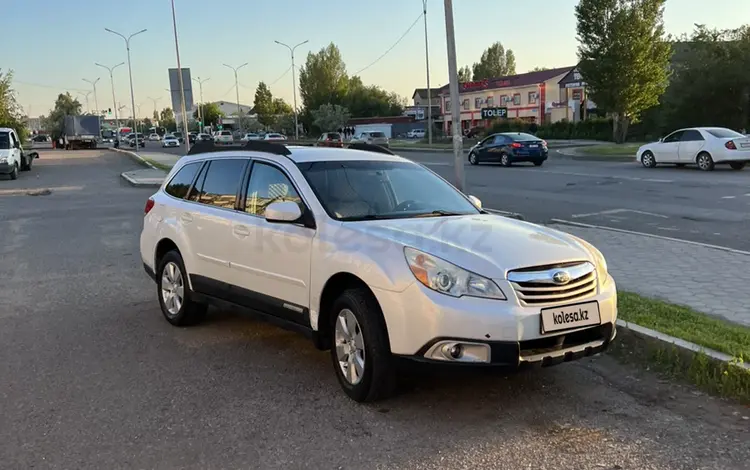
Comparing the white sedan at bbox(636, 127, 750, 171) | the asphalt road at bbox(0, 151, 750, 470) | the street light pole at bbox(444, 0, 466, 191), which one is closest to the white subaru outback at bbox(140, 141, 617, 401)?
the asphalt road at bbox(0, 151, 750, 470)

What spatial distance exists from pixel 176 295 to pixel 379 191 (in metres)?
2.37

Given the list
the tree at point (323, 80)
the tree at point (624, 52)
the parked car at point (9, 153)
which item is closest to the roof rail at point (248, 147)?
the parked car at point (9, 153)

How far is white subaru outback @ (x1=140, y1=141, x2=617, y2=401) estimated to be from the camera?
4.01 meters

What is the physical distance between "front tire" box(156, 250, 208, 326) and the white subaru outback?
0.8 inches

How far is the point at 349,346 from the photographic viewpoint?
14.8 feet

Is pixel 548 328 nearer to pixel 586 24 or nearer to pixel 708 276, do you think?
pixel 708 276

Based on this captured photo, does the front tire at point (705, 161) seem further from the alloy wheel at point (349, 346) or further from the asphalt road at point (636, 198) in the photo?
the alloy wheel at point (349, 346)

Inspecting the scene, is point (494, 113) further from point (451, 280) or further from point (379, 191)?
point (451, 280)

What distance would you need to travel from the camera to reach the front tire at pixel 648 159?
80.5 ft

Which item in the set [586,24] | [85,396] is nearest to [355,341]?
[85,396]

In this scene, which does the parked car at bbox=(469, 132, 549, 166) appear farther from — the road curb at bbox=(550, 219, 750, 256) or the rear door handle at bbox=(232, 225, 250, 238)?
the rear door handle at bbox=(232, 225, 250, 238)

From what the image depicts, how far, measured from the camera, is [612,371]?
507cm

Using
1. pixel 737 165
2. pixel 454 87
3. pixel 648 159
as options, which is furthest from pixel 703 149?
pixel 454 87

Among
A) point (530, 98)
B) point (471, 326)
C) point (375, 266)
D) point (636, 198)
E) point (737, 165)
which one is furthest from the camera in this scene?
point (530, 98)
